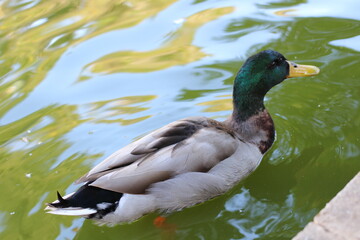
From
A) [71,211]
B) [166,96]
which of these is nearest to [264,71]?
[166,96]

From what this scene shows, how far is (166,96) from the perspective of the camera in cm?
593

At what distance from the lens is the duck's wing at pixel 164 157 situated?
4.17m

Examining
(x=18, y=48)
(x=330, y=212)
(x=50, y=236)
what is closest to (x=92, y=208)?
(x=50, y=236)

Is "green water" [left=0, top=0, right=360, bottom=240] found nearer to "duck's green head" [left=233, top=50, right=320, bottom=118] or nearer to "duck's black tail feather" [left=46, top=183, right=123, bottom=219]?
"duck's black tail feather" [left=46, top=183, right=123, bottom=219]

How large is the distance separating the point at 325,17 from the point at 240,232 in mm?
3760

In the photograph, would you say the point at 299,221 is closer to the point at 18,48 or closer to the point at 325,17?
the point at 325,17

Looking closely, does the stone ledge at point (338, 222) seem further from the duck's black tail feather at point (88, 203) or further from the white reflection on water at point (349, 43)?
the white reflection on water at point (349, 43)

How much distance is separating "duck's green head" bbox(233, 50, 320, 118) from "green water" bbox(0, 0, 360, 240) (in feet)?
1.45

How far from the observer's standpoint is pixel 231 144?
4.60 metres

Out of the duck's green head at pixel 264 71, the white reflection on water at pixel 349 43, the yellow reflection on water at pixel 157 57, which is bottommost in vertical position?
the white reflection on water at pixel 349 43

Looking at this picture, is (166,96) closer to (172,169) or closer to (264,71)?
(264,71)

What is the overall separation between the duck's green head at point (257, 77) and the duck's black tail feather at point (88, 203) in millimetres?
1432

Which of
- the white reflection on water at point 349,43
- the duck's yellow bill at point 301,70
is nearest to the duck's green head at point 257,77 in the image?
the duck's yellow bill at point 301,70

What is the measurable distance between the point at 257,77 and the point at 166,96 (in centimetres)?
122
